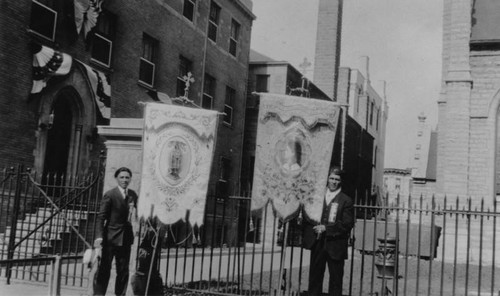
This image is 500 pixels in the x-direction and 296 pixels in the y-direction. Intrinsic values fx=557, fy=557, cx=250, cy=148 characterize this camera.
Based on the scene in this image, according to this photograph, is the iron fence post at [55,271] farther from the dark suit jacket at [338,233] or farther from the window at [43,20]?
the window at [43,20]

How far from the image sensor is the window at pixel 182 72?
22962 mm

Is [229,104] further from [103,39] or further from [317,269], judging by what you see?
[317,269]

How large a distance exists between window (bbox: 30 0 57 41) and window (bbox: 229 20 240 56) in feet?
42.0

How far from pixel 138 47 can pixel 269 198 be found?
1358 centimetres

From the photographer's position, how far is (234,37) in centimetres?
2795

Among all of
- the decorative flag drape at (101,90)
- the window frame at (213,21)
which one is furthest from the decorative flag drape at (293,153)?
the window frame at (213,21)

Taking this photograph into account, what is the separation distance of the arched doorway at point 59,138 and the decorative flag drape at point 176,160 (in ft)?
28.6

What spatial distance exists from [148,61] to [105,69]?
3013mm

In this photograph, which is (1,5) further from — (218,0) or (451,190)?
(451,190)

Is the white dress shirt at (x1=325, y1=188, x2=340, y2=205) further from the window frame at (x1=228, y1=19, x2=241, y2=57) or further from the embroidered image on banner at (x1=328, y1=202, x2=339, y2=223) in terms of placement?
the window frame at (x1=228, y1=19, x2=241, y2=57)

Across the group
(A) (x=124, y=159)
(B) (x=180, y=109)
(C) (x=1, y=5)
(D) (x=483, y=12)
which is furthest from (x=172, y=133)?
(D) (x=483, y=12)

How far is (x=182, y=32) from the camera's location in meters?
22.9

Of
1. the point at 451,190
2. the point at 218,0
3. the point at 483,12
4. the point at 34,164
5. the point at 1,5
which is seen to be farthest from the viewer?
the point at 218,0

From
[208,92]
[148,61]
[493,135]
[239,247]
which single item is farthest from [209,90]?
[239,247]
